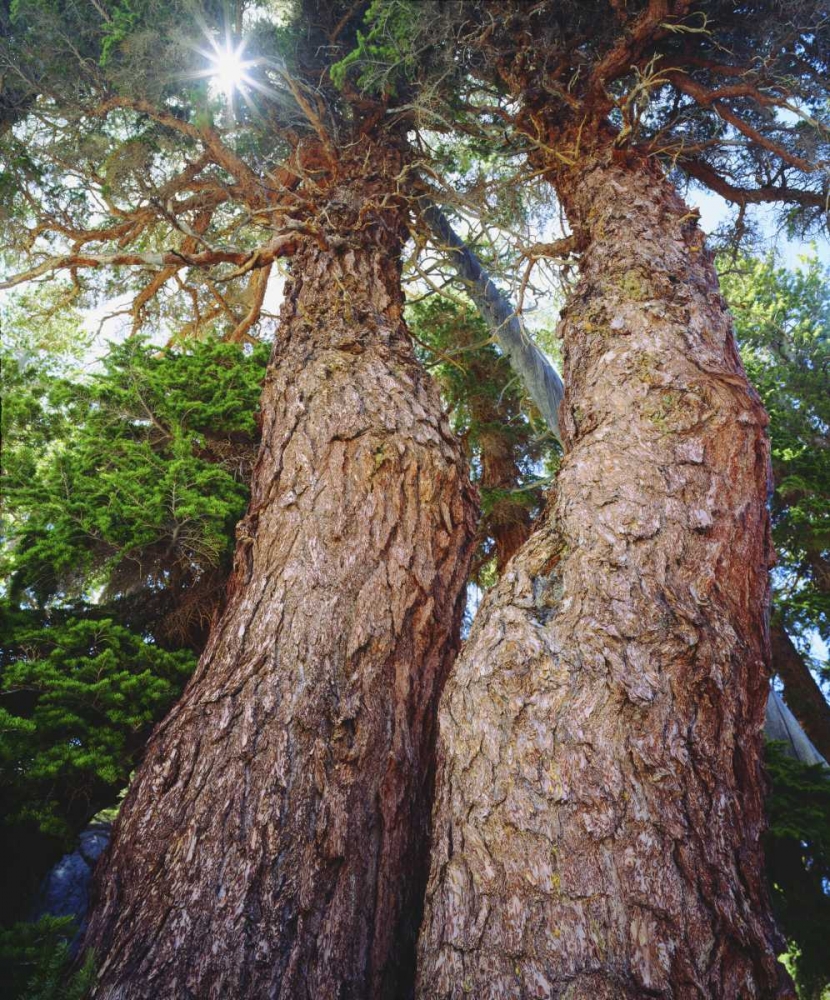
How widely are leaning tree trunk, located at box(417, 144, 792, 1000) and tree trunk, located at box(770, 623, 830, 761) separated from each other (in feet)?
18.1

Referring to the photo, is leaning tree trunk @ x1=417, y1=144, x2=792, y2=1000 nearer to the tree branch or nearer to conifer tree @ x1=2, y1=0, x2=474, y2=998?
conifer tree @ x1=2, y1=0, x2=474, y2=998

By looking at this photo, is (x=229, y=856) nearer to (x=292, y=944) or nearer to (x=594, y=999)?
(x=292, y=944)

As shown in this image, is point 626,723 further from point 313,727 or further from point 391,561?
point 391,561

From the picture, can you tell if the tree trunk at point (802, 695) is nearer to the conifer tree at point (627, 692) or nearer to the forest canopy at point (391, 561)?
the forest canopy at point (391, 561)

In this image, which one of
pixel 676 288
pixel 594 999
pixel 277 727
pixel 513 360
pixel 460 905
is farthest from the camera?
pixel 513 360

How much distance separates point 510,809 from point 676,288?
301 centimetres

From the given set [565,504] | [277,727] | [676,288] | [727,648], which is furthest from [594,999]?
[676,288]

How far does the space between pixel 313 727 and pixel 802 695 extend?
7.22 m

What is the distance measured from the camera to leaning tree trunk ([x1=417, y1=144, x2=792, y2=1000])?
64.5 inches

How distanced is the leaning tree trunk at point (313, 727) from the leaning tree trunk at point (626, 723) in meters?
0.41

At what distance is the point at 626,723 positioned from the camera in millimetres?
1971

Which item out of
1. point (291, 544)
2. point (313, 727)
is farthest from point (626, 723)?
point (291, 544)

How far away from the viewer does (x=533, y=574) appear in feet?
8.48

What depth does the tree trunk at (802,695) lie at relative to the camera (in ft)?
23.2
